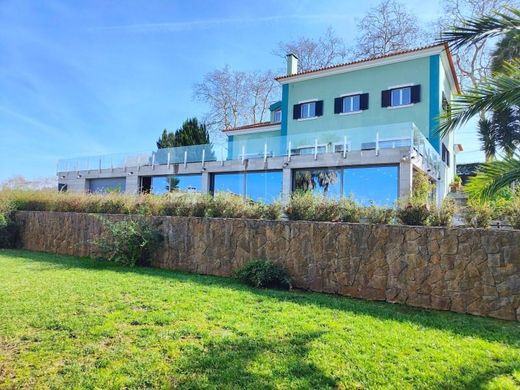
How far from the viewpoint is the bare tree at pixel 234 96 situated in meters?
36.5

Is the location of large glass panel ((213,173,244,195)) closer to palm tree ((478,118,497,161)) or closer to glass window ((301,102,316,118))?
glass window ((301,102,316,118))

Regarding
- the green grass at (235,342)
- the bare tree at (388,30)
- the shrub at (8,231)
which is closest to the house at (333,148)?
the bare tree at (388,30)

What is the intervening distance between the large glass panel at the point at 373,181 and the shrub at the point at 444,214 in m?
6.90

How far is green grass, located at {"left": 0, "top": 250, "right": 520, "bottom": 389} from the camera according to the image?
3600mm

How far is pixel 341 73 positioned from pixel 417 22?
1226 centimetres

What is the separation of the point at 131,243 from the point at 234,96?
2856 centimetres

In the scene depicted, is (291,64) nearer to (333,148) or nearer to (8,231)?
(333,148)

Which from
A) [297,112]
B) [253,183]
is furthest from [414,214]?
[297,112]

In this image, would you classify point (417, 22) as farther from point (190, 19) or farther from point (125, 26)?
point (125, 26)

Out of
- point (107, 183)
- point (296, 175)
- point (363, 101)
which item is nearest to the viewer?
point (296, 175)

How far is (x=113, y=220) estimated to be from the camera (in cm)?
1209

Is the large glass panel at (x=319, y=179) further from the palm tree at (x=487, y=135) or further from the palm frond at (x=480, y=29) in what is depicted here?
the palm tree at (x=487, y=135)

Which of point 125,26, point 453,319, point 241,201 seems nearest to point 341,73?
point 125,26

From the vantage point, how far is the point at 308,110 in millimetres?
22719
